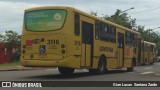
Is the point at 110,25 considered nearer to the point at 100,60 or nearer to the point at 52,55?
the point at 100,60

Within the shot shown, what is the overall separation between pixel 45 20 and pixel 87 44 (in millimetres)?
2858

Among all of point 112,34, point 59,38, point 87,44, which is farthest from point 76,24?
point 112,34

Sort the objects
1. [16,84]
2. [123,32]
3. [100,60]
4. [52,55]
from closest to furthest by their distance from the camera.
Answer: [16,84] → [52,55] → [100,60] → [123,32]

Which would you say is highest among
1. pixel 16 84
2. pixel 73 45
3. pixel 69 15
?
pixel 69 15

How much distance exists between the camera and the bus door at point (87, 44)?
21.6 metres

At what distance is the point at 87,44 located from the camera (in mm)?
22203

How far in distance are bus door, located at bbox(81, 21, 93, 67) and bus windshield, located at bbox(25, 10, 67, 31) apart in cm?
168

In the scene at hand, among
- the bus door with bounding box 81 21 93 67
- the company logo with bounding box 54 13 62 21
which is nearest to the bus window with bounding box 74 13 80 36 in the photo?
the bus door with bounding box 81 21 93 67

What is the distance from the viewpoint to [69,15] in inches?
799

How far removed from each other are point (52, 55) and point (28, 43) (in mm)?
1489

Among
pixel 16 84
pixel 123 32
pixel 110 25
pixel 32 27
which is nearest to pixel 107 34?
pixel 110 25

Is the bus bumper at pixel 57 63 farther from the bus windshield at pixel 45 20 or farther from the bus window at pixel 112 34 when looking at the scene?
the bus window at pixel 112 34

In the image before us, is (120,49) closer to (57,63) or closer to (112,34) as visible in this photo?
(112,34)

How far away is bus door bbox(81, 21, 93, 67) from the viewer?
21.6 metres
